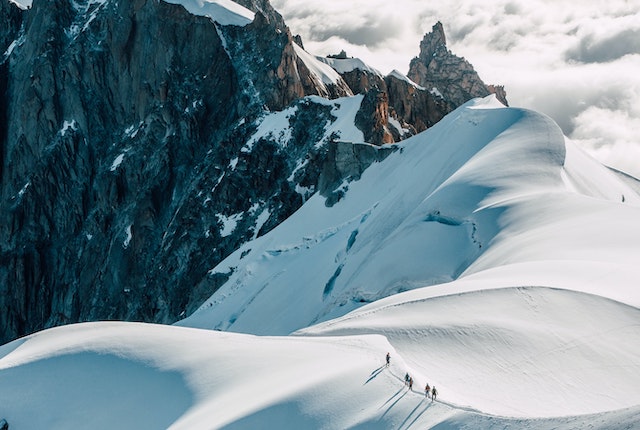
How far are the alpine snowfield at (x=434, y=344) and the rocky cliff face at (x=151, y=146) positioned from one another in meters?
27.4

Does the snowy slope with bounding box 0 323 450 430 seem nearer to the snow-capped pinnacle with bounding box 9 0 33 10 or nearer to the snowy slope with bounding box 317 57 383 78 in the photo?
the snowy slope with bounding box 317 57 383 78

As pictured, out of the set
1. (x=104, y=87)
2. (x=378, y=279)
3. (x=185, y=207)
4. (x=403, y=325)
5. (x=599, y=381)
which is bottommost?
(x=599, y=381)

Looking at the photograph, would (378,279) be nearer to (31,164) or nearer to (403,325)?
(403,325)

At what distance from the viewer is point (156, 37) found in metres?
121

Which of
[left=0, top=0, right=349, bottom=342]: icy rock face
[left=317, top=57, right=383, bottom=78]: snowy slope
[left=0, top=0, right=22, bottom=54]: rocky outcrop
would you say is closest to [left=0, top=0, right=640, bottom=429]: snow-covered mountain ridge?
[left=0, top=0, right=349, bottom=342]: icy rock face

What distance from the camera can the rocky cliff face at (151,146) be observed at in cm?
10050

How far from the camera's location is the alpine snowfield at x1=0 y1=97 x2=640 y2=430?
29141mm

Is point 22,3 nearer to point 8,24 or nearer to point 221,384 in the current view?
point 8,24

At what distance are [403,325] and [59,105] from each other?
107699 mm

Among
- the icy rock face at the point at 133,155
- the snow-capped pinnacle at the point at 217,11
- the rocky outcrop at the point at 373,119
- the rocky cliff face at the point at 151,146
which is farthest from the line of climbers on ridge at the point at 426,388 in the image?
the snow-capped pinnacle at the point at 217,11

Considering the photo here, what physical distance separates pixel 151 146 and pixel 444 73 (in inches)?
2716

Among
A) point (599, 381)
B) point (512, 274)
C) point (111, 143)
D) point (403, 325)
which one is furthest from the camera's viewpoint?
point (111, 143)

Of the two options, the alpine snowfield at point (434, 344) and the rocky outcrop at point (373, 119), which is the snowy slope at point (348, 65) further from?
the alpine snowfield at point (434, 344)

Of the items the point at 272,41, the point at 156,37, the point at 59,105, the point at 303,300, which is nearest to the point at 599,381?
the point at 303,300
